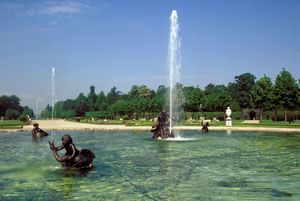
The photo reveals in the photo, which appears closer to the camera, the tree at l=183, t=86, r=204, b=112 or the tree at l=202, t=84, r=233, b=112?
the tree at l=202, t=84, r=233, b=112

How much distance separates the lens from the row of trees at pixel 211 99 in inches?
2689

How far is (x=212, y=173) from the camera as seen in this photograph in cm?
1709

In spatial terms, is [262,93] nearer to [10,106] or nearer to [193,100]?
[193,100]

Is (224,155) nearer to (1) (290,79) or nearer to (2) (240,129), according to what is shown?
(2) (240,129)

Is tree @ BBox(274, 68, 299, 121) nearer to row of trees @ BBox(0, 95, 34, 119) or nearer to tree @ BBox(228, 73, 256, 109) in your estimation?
tree @ BBox(228, 73, 256, 109)

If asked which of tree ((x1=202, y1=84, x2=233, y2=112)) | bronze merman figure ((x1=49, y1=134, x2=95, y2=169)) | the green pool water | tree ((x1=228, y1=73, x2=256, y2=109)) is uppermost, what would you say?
tree ((x1=228, y1=73, x2=256, y2=109))

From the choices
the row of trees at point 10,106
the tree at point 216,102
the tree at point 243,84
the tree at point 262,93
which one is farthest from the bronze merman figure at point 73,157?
the tree at point 243,84

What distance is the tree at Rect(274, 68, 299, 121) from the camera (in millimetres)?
67500

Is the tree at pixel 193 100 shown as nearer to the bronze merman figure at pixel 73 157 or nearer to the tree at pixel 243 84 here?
the tree at pixel 243 84

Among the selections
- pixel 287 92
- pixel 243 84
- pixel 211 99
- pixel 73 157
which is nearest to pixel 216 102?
pixel 211 99

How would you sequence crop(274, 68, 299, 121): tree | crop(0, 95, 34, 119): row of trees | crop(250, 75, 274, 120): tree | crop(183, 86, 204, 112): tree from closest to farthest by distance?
crop(274, 68, 299, 121): tree
crop(250, 75, 274, 120): tree
crop(183, 86, 204, 112): tree
crop(0, 95, 34, 119): row of trees

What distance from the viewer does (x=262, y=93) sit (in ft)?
241

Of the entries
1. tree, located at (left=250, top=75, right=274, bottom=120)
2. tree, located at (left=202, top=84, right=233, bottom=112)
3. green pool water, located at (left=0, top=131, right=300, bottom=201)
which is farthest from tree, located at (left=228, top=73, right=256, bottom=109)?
green pool water, located at (left=0, top=131, right=300, bottom=201)

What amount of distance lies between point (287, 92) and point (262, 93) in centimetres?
625
